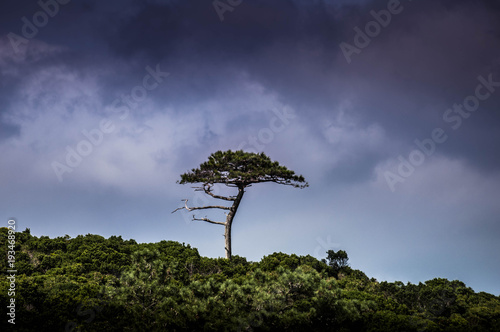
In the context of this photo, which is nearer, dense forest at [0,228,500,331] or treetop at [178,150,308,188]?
dense forest at [0,228,500,331]

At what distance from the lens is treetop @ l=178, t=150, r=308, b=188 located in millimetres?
30156

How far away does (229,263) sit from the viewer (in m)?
25.2

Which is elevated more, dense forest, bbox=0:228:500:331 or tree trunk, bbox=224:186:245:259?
tree trunk, bbox=224:186:245:259

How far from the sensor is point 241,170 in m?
30.7

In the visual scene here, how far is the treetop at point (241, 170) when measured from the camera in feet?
98.9

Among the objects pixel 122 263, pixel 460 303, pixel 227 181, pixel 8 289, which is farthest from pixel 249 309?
pixel 227 181

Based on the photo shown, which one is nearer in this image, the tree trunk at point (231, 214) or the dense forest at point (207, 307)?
the dense forest at point (207, 307)

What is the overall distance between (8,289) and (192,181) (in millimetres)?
17710
